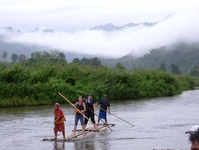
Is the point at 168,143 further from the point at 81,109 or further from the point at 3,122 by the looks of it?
the point at 3,122

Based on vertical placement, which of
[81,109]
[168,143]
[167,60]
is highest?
[167,60]

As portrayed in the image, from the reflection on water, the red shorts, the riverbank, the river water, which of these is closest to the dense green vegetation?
the riverbank

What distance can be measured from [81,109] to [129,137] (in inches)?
90.4

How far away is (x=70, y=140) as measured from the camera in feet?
55.8

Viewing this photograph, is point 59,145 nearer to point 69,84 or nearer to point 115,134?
point 115,134

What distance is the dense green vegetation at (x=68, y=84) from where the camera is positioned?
3978cm

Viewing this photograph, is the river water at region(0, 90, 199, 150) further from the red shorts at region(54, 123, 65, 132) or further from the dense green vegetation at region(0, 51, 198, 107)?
the dense green vegetation at region(0, 51, 198, 107)

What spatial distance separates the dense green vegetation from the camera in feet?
131

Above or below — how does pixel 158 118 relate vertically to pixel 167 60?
below

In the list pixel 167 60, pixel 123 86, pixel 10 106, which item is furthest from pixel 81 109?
pixel 167 60

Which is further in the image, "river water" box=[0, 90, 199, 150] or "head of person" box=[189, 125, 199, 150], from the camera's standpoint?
"river water" box=[0, 90, 199, 150]

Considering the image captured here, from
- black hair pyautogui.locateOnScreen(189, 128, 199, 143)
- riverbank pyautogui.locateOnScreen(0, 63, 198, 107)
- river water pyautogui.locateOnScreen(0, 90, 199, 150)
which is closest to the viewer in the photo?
black hair pyautogui.locateOnScreen(189, 128, 199, 143)

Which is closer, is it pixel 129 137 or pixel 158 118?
pixel 129 137

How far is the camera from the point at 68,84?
1759 inches
